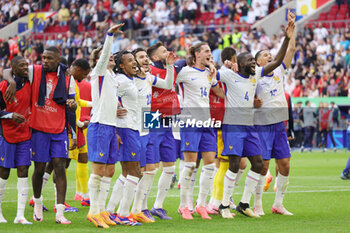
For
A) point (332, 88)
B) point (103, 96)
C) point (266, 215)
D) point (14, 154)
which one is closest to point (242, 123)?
point (266, 215)

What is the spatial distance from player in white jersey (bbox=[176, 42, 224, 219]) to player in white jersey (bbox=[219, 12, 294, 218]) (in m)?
0.24

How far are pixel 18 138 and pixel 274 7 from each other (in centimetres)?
2725

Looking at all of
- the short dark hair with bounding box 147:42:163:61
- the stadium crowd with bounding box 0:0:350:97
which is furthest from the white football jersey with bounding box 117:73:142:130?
the stadium crowd with bounding box 0:0:350:97

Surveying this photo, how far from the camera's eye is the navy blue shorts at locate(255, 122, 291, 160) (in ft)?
33.8

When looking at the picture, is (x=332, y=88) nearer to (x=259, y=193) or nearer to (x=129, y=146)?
(x=259, y=193)

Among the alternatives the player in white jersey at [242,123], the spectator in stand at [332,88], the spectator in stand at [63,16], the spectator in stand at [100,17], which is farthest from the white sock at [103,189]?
the spectator in stand at [63,16]

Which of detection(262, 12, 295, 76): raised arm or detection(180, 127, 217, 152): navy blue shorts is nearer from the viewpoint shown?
detection(262, 12, 295, 76): raised arm

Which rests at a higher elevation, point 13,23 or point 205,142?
point 13,23

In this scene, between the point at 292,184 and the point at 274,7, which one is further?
the point at 274,7

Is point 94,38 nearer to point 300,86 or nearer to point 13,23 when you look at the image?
point 13,23

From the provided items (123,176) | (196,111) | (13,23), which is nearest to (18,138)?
(123,176)

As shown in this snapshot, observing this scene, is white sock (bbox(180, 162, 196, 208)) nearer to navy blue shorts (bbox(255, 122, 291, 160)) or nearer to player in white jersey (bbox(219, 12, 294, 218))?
player in white jersey (bbox(219, 12, 294, 218))

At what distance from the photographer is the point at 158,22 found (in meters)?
36.2

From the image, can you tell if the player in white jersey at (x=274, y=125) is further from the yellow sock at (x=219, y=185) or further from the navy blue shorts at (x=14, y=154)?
the navy blue shorts at (x=14, y=154)
